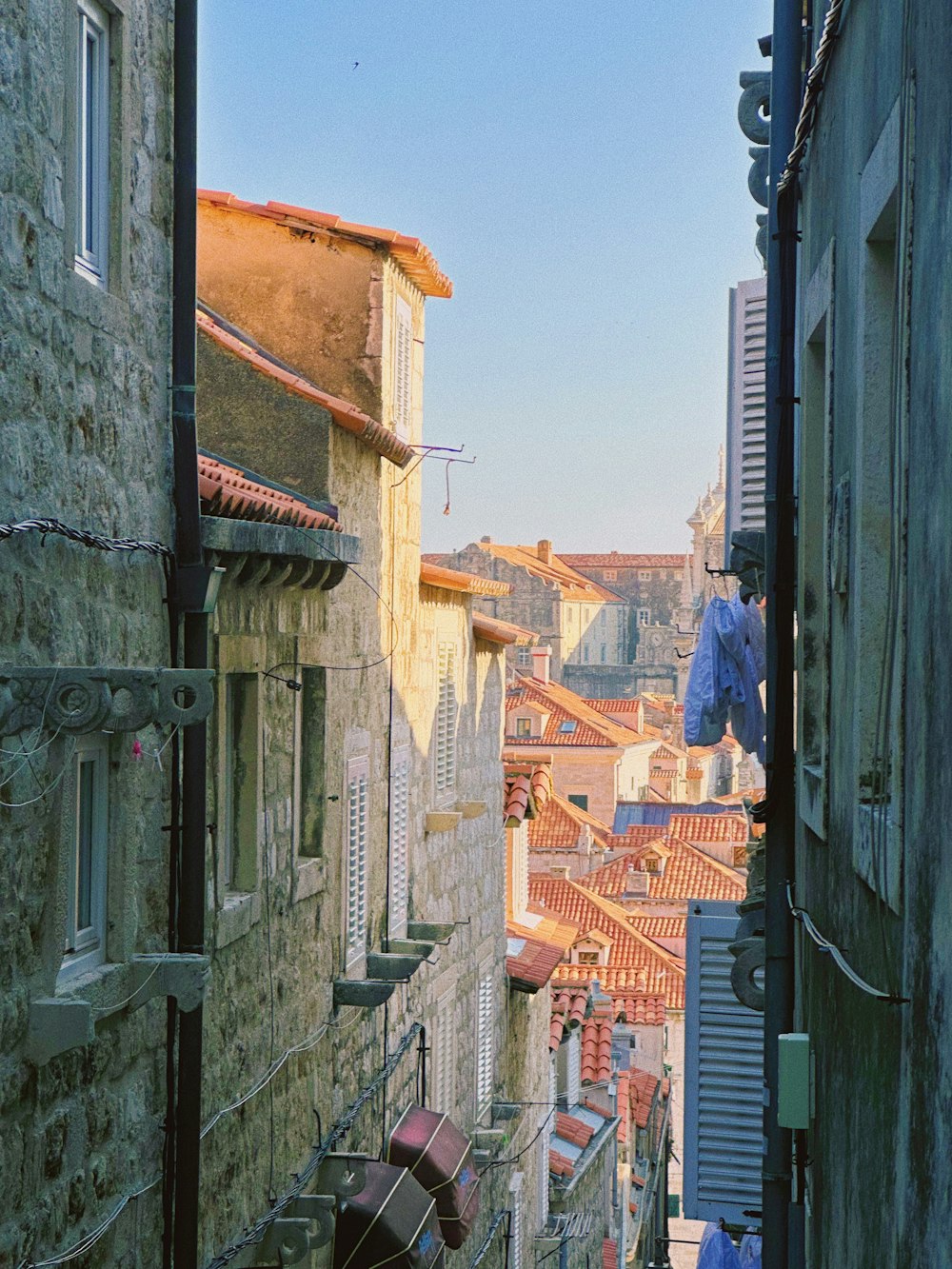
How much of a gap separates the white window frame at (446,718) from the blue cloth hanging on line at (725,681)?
17.1 feet

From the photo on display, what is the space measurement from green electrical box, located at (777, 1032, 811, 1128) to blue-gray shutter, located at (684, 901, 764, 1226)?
4.29 metres

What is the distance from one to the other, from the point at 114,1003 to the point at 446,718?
9700 millimetres

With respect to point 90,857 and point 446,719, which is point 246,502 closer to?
point 90,857

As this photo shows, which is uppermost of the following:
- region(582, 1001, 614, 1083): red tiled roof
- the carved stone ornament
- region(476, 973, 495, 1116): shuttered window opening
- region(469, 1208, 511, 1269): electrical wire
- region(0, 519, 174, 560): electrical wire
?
region(0, 519, 174, 560): electrical wire

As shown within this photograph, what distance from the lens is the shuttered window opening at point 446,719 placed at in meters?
16.0

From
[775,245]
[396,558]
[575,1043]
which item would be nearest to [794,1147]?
[775,245]

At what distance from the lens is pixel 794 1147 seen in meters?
7.77

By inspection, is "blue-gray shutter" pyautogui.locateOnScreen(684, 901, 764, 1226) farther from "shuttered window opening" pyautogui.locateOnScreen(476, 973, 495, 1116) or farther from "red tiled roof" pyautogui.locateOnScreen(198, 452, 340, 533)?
"shuttered window opening" pyautogui.locateOnScreen(476, 973, 495, 1116)

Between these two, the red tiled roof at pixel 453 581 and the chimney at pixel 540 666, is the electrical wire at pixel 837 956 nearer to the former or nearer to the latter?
the red tiled roof at pixel 453 581

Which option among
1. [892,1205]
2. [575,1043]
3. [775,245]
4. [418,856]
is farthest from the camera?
[575,1043]

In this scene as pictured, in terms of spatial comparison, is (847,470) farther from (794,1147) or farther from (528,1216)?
(528,1216)

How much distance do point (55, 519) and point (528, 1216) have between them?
15895 mm

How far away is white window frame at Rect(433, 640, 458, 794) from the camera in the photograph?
52.1 ft

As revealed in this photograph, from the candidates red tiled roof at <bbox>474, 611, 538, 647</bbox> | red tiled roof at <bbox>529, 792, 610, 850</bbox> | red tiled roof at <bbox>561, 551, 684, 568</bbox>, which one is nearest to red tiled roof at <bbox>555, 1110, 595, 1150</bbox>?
red tiled roof at <bbox>474, 611, 538, 647</bbox>
